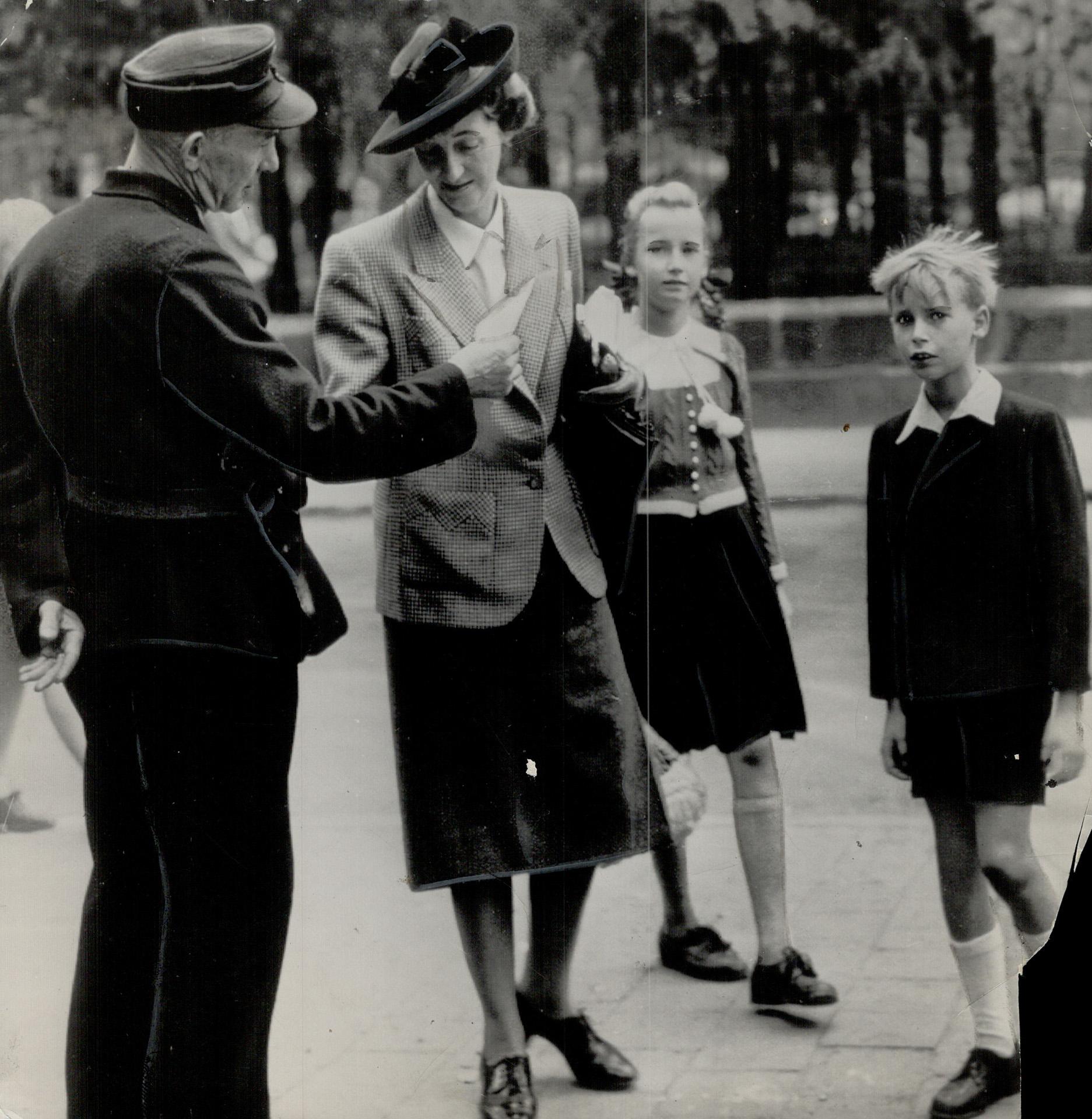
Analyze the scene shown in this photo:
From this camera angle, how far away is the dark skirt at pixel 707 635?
12.3 feet

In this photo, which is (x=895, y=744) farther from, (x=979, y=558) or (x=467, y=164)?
(x=467, y=164)

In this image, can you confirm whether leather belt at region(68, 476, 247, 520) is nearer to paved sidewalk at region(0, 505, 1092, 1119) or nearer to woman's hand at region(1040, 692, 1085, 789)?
paved sidewalk at region(0, 505, 1092, 1119)

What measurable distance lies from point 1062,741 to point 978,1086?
0.79 meters

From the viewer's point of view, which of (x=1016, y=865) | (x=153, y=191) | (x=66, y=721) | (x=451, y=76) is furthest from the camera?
(x=66, y=721)

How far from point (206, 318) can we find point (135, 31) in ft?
2.84

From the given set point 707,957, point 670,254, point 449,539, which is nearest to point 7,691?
point 449,539

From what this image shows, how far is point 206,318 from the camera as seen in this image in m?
3.33

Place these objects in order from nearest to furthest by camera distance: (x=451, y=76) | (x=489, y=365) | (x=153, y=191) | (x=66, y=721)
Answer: (x=153, y=191), (x=489, y=365), (x=451, y=76), (x=66, y=721)

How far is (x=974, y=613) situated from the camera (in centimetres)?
372

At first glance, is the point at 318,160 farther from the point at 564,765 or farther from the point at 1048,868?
the point at 1048,868

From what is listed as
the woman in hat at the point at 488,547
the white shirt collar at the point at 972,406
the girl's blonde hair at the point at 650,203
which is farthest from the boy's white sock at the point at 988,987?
the girl's blonde hair at the point at 650,203

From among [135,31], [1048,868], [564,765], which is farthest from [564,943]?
[135,31]

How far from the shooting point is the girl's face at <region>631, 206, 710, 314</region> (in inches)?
145

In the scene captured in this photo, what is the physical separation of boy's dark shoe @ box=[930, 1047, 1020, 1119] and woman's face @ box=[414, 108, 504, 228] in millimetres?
2124
